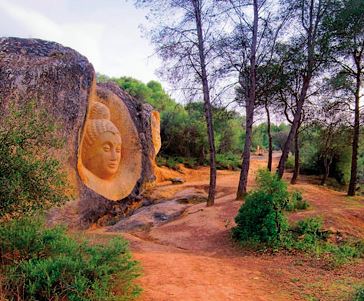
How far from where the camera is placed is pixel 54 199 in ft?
16.5

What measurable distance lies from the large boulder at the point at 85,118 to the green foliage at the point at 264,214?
398 centimetres

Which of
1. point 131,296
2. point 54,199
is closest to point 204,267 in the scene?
point 131,296

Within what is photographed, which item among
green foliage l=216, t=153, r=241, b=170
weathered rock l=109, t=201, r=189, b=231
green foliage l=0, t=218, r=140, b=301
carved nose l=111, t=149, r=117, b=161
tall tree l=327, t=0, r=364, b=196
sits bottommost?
weathered rock l=109, t=201, r=189, b=231

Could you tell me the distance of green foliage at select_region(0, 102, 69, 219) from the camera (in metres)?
4.59

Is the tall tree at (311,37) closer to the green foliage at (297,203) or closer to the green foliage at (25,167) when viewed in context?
the green foliage at (297,203)

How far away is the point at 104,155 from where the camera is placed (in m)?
10.7

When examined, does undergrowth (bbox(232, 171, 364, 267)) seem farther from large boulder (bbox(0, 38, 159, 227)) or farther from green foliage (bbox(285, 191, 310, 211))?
large boulder (bbox(0, 38, 159, 227))

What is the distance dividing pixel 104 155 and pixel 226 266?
5.60 meters

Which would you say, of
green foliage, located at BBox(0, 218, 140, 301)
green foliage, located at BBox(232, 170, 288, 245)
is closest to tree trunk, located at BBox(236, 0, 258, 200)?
green foliage, located at BBox(232, 170, 288, 245)

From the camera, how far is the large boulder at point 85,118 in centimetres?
858

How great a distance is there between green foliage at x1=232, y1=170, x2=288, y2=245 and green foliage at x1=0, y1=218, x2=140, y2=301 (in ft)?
12.5

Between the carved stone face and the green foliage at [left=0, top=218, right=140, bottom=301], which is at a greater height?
the carved stone face

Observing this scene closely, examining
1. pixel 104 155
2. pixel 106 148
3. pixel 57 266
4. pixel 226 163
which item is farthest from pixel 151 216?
pixel 226 163

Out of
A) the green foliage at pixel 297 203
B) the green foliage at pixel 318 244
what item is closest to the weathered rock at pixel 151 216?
the green foliage at pixel 297 203
